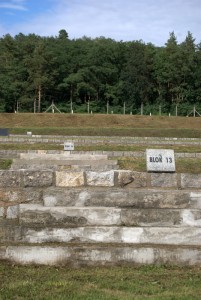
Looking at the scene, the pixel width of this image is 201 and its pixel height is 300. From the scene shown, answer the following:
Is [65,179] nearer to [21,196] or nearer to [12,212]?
[21,196]

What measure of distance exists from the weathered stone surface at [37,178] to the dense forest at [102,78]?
64.0 m

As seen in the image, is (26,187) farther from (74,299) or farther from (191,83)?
(191,83)

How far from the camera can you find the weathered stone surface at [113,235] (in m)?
6.14

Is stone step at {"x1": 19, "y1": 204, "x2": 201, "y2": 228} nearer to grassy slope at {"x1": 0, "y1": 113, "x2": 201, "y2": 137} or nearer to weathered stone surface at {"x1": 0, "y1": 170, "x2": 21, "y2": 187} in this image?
weathered stone surface at {"x1": 0, "y1": 170, "x2": 21, "y2": 187}

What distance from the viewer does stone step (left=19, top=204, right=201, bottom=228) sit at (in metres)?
6.40

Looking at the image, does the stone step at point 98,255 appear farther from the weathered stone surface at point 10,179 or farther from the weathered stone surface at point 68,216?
the weathered stone surface at point 10,179

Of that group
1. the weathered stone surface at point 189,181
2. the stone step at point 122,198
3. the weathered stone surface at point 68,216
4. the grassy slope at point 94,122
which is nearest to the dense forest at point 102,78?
the grassy slope at point 94,122

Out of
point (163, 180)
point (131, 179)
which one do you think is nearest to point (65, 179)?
point (131, 179)

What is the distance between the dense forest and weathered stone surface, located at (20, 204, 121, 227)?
65352 millimetres

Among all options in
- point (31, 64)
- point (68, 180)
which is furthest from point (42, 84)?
point (68, 180)

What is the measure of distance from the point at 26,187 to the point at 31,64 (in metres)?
67.6

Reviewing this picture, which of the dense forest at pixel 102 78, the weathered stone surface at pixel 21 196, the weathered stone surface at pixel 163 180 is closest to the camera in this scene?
the weathered stone surface at pixel 21 196

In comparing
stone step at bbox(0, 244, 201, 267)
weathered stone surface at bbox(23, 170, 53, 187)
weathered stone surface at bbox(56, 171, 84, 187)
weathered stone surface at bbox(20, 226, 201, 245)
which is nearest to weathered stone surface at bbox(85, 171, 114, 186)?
weathered stone surface at bbox(56, 171, 84, 187)

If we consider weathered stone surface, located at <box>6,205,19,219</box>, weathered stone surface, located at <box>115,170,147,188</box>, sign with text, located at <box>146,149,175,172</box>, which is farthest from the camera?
sign with text, located at <box>146,149,175,172</box>
